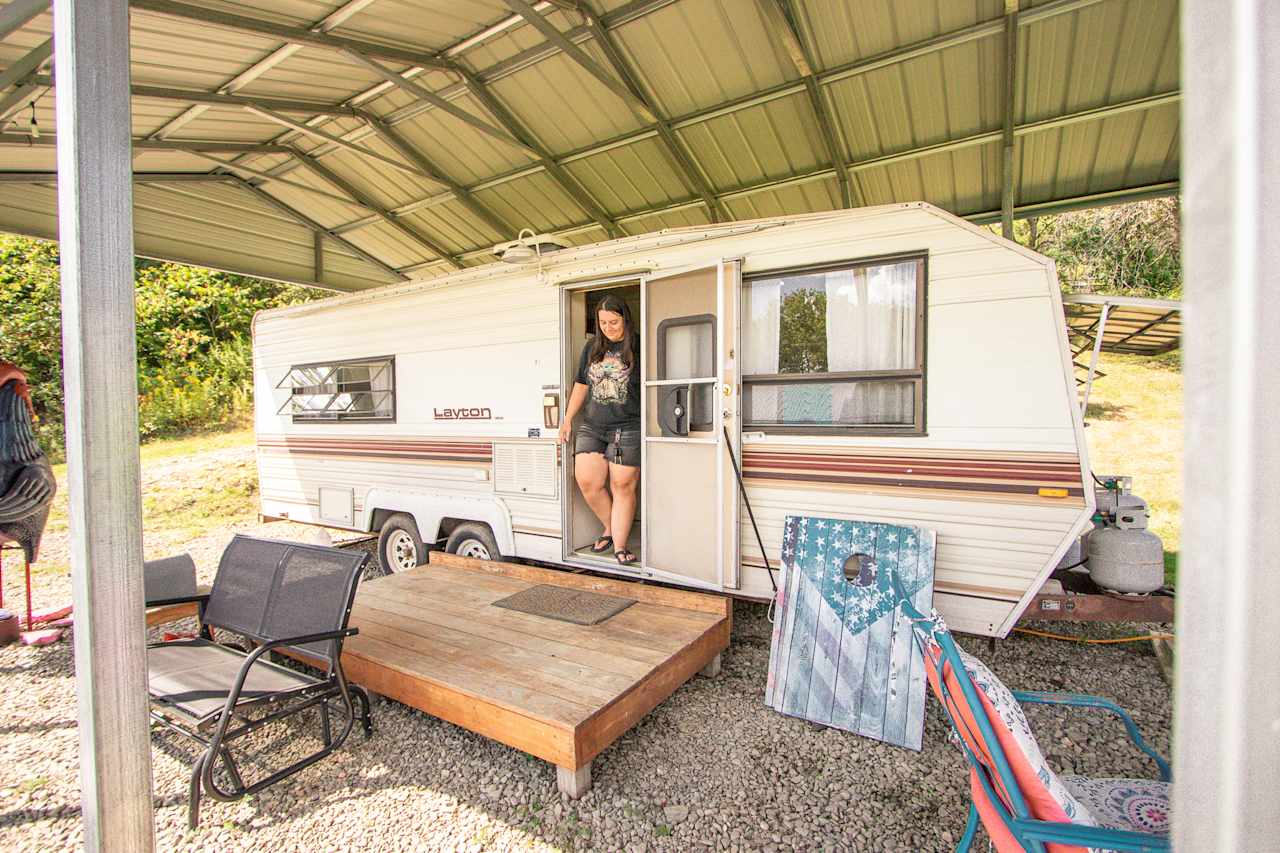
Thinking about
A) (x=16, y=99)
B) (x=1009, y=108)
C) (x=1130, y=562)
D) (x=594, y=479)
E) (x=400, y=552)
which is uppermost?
(x=1009, y=108)

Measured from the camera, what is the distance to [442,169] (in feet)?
25.4

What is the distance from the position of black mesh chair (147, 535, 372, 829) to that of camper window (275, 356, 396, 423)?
2.33m

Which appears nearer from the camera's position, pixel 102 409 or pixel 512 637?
pixel 102 409

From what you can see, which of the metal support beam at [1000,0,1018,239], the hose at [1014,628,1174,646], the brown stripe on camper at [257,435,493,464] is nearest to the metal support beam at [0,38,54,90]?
the brown stripe on camper at [257,435,493,464]

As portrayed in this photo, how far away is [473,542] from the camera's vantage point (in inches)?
200

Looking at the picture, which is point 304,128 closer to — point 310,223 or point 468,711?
point 310,223

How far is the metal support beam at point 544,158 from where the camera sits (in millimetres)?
6168

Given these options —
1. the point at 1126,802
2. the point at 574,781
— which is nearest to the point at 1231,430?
the point at 1126,802

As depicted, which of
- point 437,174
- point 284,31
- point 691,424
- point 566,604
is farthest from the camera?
point 437,174

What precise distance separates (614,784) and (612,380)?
2.52 m

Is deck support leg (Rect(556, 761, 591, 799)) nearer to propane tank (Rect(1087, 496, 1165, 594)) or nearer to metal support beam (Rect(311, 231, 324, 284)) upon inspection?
propane tank (Rect(1087, 496, 1165, 594))

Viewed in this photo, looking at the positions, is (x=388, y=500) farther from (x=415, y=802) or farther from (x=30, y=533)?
(x=415, y=802)

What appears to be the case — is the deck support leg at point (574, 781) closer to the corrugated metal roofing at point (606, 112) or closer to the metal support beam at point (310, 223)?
the corrugated metal roofing at point (606, 112)

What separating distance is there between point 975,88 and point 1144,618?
4.53 m
